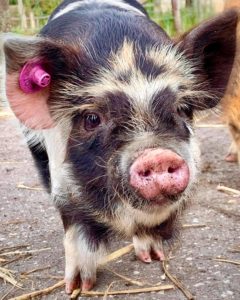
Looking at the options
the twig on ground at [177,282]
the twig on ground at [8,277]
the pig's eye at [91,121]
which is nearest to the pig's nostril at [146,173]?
the pig's eye at [91,121]

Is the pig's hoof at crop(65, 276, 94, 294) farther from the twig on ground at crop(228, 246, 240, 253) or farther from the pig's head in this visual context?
the twig on ground at crop(228, 246, 240, 253)

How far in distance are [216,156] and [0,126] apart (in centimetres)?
210

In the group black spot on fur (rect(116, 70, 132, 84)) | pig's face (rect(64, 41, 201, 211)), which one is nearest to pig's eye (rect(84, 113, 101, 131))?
pig's face (rect(64, 41, 201, 211))

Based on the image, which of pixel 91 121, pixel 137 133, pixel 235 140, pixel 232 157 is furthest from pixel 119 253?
pixel 232 157

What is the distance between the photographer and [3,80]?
6.44 ft

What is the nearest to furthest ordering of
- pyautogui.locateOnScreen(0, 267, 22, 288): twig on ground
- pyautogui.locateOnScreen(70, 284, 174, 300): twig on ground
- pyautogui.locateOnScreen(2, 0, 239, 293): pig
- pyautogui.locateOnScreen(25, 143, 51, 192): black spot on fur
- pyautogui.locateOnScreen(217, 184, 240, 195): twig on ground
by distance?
1. pyautogui.locateOnScreen(2, 0, 239, 293): pig
2. pyautogui.locateOnScreen(70, 284, 174, 300): twig on ground
3. pyautogui.locateOnScreen(0, 267, 22, 288): twig on ground
4. pyautogui.locateOnScreen(25, 143, 51, 192): black spot on fur
5. pyautogui.locateOnScreen(217, 184, 240, 195): twig on ground

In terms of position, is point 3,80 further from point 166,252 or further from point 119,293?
point 166,252

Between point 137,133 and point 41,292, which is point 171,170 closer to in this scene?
point 137,133

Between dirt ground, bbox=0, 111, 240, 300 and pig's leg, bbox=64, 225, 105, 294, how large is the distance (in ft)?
0.17

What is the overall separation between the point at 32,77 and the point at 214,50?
0.64m

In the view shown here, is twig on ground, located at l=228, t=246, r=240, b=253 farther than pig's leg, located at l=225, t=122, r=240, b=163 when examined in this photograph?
No

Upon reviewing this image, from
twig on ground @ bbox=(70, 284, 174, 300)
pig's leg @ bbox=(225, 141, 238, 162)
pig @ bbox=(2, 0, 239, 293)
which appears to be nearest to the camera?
pig @ bbox=(2, 0, 239, 293)

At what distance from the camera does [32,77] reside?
6.18 ft

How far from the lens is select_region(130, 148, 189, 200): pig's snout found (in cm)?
159
